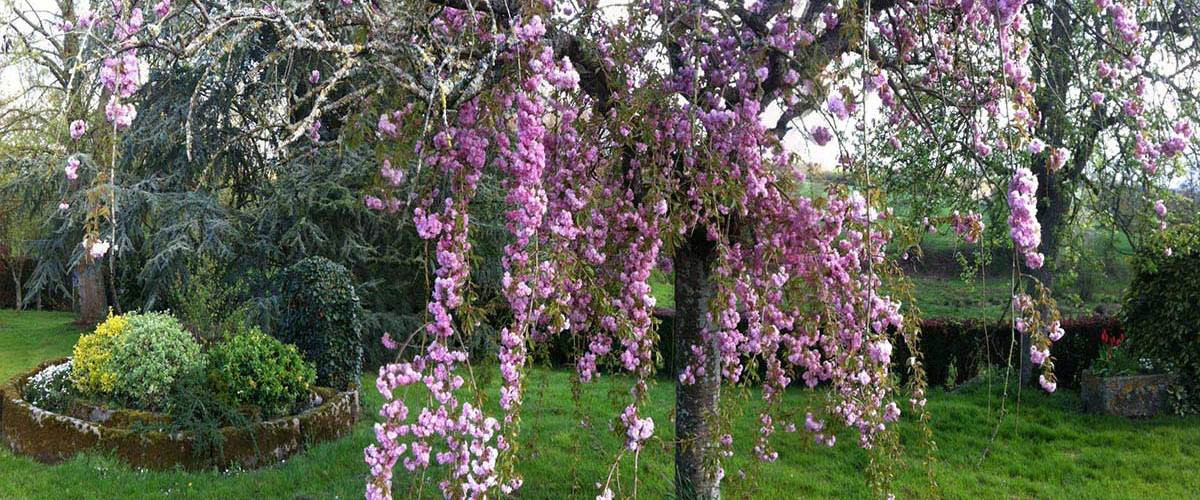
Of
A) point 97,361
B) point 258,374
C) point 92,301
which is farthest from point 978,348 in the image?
point 92,301

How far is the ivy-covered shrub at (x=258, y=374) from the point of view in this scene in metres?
5.51

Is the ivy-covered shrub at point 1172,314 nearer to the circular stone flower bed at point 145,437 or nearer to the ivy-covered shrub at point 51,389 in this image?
the circular stone flower bed at point 145,437

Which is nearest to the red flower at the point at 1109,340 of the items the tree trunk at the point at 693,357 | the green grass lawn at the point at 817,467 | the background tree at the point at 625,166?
the green grass lawn at the point at 817,467

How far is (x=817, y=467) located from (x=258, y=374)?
13.0 feet

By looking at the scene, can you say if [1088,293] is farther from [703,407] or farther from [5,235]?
[5,235]

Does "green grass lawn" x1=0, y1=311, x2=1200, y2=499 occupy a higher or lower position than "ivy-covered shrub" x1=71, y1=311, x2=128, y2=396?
lower

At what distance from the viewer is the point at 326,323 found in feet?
21.7

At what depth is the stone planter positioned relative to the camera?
665 centimetres

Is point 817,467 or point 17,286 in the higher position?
point 17,286

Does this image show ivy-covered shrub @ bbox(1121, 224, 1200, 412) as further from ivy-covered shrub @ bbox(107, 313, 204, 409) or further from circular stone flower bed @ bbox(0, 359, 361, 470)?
ivy-covered shrub @ bbox(107, 313, 204, 409)

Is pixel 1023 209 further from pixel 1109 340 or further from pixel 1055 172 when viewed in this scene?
pixel 1109 340

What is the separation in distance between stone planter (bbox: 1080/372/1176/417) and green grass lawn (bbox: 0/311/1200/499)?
0.16m

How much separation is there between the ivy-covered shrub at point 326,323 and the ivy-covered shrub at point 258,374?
26.4 inches

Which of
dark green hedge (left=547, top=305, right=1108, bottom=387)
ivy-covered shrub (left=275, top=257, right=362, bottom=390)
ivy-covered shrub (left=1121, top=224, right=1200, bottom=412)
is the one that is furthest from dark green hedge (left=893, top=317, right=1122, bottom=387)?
ivy-covered shrub (left=275, top=257, right=362, bottom=390)
